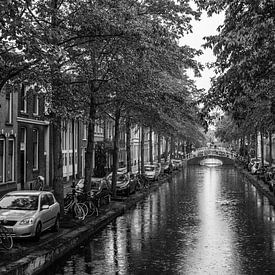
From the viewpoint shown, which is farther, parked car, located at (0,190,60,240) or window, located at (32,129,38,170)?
window, located at (32,129,38,170)

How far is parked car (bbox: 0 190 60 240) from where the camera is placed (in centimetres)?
1334

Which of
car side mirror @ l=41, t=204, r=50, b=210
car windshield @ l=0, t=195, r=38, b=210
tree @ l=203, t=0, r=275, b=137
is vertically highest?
tree @ l=203, t=0, r=275, b=137

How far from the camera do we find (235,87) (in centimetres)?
1309

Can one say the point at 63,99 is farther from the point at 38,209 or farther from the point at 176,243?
the point at 176,243

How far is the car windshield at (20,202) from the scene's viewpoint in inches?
571

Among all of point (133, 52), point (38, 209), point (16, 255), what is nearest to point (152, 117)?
point (133, 52)

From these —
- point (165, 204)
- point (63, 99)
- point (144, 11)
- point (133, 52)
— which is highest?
point (144, 11)

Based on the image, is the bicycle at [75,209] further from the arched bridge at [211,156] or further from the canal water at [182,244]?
the arched bridge at [211,156]

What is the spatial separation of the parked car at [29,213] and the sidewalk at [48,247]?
1.15 ft

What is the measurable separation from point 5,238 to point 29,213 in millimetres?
1827

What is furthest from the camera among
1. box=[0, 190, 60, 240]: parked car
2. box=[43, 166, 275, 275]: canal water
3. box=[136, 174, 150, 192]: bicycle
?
box=[136, 174, 150, 192]: bicycle

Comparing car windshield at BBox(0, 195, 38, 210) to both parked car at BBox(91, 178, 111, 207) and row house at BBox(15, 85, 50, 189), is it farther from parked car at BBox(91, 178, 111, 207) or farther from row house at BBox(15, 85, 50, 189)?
row house at BBox(15, 85, 50, 189)

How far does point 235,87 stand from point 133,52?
12.9 ft

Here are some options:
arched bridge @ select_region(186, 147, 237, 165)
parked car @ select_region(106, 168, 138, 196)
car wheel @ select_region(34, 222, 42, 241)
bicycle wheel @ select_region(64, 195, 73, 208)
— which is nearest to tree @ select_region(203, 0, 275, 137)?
car wheel @ select_region(34, 222, 42, 241)
